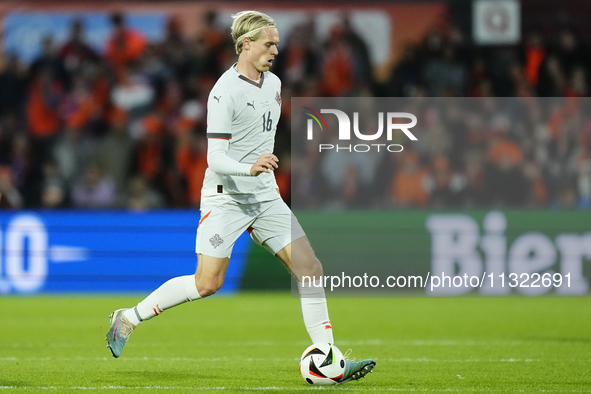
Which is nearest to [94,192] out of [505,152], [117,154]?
[117,154]

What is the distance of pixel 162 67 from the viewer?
1494 centimetres

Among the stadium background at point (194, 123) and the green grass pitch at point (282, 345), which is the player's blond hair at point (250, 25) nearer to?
the green grass pitch at point (282, 345)

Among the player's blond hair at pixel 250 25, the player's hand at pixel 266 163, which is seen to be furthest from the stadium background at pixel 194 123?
the player's hand at pixel 266 163

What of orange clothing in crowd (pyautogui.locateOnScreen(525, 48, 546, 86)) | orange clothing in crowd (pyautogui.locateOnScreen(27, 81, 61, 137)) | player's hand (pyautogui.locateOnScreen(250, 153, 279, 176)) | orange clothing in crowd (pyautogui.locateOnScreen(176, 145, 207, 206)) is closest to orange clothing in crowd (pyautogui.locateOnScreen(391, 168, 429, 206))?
orange clothing in crowd (pyautogui.locateOnScreen(176, 145, 207, 206))

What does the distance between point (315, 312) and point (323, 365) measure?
346mm

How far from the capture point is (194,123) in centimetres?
1439

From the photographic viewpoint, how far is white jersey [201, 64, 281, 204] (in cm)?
559

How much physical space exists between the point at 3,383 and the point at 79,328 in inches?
140

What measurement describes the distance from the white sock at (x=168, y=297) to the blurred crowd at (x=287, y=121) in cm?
685

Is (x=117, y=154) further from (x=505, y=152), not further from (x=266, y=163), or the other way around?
(x=266, y=163)

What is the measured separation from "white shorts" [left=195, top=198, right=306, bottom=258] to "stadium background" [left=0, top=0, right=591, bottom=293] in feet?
21.2

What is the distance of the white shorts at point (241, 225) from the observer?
577cm

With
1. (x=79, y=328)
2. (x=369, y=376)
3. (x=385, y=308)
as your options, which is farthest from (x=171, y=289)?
(x=385, y=308)

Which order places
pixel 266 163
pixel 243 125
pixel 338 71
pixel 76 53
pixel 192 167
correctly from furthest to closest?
pixel 76 53
pixel 338 71
pixel 192 167
pixel 243 125
pixel 266 163
